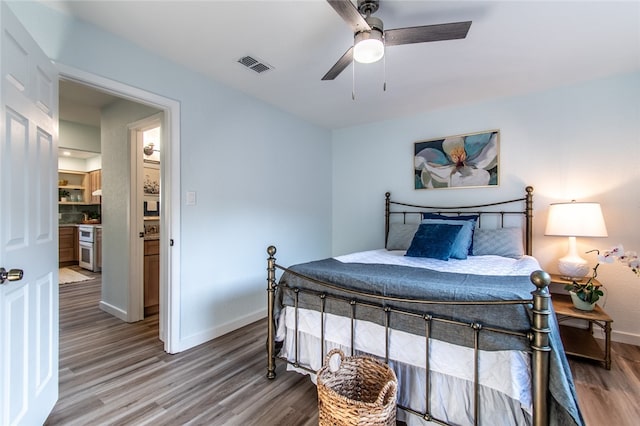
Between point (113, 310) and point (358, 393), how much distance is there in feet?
10.4

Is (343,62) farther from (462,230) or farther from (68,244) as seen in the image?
(68,244)

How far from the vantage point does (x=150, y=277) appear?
3.46 metres

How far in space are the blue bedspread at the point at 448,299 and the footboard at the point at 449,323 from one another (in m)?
0.02

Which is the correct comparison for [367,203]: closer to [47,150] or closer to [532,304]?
[532,304]

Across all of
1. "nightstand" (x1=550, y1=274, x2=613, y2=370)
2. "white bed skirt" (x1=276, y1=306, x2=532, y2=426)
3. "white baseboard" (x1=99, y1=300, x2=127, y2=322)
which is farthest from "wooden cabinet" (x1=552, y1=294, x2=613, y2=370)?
"white baseboard" (x1=99, y1=300, x2=127, y2=322)

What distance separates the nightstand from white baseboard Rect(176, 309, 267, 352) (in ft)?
8.77

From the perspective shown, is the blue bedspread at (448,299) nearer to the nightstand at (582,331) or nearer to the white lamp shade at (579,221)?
the nightstand at (582,331)

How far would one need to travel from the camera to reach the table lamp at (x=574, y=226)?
8.41 feet

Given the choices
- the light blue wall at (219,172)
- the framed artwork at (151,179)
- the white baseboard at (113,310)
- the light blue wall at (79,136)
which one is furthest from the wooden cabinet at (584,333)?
the light blue wall at (79,136)

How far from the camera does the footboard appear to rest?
3.96 ft

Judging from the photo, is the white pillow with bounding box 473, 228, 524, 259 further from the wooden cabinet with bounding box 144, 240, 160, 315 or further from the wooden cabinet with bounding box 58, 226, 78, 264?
the wooden cabinet with bounding box 58, 226, 78, 264

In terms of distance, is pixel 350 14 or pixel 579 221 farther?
pixel 579 221

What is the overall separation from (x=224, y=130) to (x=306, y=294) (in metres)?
1.90

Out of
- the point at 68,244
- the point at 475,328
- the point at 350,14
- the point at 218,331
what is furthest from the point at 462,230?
the point at 68,244
